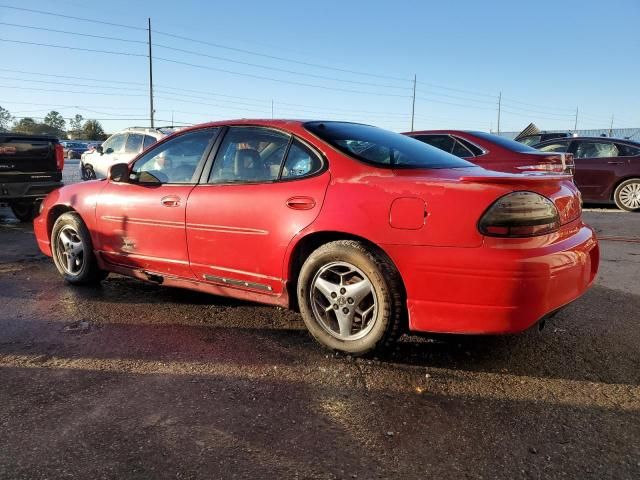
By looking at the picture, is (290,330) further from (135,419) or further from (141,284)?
(141,284)

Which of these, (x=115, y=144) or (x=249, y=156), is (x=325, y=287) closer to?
(x=249, y=156)

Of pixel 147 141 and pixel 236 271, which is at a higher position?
pixel 147 141

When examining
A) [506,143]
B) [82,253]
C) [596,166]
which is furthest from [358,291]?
[596,166]

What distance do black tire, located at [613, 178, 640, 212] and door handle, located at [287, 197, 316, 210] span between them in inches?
343

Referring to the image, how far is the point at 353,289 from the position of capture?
2.97m

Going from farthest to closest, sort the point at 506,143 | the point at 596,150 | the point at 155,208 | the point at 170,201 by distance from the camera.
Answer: the point at 596,150
the point at 506,143
the point at 155,208
the point at 170,201

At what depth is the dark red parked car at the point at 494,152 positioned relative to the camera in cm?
651

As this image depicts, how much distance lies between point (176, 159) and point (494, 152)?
14.6 feet

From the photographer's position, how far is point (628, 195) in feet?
31.6

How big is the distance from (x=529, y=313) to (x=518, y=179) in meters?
0.69

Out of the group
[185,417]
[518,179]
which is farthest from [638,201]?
[185,417]

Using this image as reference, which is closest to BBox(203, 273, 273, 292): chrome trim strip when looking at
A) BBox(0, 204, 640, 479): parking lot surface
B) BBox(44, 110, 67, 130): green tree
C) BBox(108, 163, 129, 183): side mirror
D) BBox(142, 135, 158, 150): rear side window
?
BBox(0, 204, 640, 479): parking lot surface

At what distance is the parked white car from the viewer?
12.1m

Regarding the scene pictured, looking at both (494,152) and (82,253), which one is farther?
(494,152)
